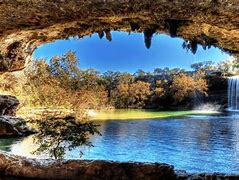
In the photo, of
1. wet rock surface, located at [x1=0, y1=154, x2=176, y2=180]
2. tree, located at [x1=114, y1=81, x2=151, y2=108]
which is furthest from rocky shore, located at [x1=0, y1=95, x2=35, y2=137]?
tree, located at [x1=114, y1=81, x2=151, y2=108]

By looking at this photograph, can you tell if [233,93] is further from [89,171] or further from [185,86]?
[89,171]

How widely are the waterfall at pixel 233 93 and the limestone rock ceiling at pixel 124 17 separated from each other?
102 feet

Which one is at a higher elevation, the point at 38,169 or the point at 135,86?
the point at 135,86

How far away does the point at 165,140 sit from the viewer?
1681 centimetres

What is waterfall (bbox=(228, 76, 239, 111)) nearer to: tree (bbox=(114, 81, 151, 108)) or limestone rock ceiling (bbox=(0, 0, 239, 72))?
tree (bbox=(114, 81, 151, 108))

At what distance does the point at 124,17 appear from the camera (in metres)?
5.92

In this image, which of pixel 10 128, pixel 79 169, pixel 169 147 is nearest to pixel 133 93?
pixel 10 128

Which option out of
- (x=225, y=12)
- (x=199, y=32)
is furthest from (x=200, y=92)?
(x=225, y=12)

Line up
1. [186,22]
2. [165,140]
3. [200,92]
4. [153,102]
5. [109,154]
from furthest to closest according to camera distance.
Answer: [153,102] < [200,92] < [165,140] < [109,154] < [186,22]

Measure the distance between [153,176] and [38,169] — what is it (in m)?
1.86

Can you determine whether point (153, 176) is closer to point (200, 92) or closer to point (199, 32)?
point (199, 32)

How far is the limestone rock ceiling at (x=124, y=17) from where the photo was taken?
4.61 m

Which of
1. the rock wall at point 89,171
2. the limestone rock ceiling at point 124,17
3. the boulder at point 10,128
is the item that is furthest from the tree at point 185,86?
the rock wall at point 89,171

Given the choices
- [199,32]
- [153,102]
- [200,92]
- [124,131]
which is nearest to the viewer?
[199,32]
